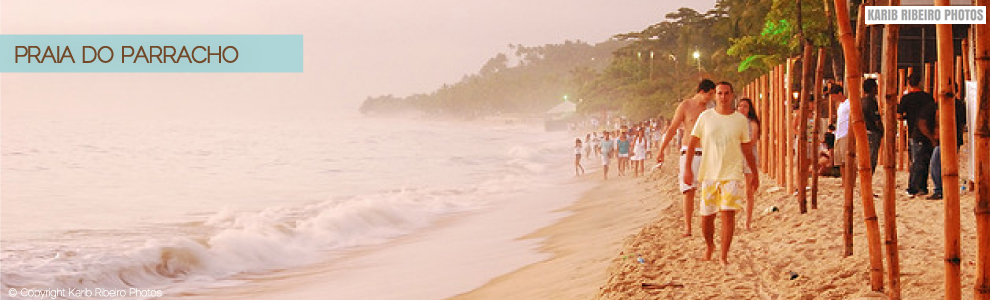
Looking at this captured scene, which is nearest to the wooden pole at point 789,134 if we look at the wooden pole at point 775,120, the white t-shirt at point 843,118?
the wooden pole at point 775,120

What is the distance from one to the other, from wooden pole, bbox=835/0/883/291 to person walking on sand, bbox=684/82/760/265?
1.41 meters

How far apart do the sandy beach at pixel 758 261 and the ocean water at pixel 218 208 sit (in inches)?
154

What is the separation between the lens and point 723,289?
241 inches

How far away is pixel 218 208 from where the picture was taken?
2180cm

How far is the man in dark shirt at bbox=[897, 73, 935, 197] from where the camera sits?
924 centimetres

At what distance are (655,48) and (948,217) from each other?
156ft

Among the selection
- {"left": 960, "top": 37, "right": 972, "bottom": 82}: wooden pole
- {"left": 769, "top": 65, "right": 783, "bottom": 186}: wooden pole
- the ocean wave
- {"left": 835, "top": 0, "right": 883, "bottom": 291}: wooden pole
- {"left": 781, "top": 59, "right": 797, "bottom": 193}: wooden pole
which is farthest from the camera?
{"left": 960, "top": 37, "right": 972, "bottom": 82}: wooden pole

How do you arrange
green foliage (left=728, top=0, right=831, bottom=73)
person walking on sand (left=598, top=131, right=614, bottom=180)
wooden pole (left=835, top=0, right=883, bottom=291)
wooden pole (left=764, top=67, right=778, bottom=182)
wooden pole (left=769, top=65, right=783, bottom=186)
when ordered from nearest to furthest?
wooden pole (left=835, top=0, right=883, bottom=291), wooden pole (left=769, top=65, right=783, bottom=186), wooden pole (left=764, top=67, right=778, bottom=182), person walking on sand (left=598, top=131, right=614, bottom=180), green foliage (left=728, top=0, right=831, bottom=73)

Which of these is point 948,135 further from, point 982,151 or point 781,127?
point 781,127

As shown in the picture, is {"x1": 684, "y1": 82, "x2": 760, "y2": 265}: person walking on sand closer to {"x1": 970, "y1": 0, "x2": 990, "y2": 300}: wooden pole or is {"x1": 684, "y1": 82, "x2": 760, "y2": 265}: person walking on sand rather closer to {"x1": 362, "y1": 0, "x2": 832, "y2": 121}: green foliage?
{"x1": 970, "y1": 0, "x2": 990, "y2": 300}: wooden pole

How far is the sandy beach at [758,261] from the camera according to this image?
593 cm

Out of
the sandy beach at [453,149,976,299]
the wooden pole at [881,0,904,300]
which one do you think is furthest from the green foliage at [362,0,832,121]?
the wooden pole at [881,0,904,300]

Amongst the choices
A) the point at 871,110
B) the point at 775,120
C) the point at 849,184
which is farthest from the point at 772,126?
the point at 849,184

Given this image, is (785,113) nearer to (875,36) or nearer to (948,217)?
(875,36)
